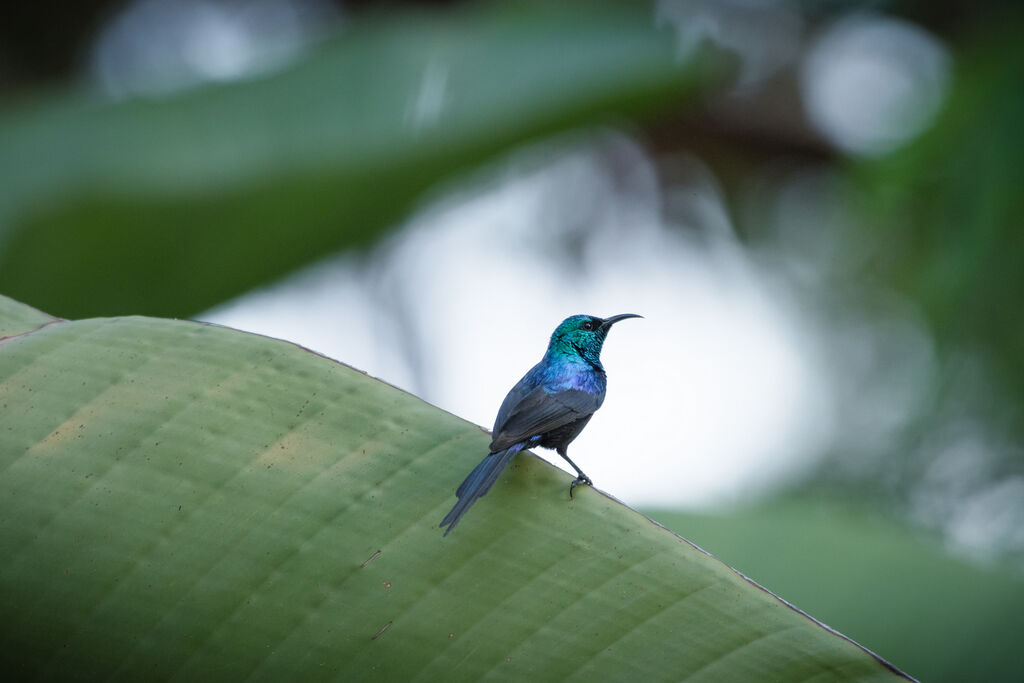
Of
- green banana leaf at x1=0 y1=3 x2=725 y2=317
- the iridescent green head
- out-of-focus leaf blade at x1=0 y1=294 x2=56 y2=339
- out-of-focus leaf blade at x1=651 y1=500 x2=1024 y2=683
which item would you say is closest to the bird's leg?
the iridescent green head

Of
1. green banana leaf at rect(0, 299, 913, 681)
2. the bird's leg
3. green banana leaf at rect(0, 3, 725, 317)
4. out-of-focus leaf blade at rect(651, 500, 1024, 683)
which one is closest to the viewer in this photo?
green banana leaf at rect(0, 299, 913, 681)

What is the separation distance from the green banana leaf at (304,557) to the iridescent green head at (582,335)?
1.15m

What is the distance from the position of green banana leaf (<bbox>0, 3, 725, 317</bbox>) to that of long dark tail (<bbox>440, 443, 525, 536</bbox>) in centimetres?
174

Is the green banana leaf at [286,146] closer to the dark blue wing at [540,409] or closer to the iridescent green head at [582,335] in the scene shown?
the iridescent green head at [582,335]

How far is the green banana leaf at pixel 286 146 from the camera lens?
2.56m

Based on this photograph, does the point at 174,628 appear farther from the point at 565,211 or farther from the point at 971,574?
the point at 565,211

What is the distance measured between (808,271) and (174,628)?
5280 mm

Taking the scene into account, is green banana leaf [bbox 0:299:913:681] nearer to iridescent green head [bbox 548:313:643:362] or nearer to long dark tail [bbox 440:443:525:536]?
long dark tail [bbox 440:443:525:536]

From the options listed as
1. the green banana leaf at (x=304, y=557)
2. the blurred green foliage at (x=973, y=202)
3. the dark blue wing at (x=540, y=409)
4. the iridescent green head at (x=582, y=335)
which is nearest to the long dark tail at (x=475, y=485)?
the green banana leaf at (x=304, y=557)

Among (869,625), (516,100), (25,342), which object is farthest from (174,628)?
(516,100)

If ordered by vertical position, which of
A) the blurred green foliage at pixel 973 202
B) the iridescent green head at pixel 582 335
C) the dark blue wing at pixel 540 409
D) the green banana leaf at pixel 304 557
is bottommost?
the green banana leaf at pixel 304 557

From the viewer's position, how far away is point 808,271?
223 inches

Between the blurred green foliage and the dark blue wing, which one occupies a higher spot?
the blurred green foliage

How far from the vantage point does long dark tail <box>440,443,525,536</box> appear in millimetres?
938
